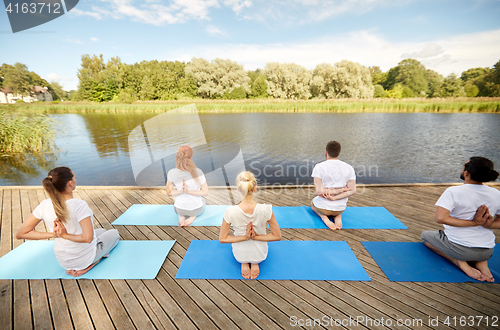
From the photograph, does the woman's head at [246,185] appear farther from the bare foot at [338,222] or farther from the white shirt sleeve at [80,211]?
the bare foot at [338,222]

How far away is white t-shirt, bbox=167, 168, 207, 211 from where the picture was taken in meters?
3.01

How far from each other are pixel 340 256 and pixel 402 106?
2451 cm

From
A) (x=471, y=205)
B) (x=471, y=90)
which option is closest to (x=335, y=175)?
(x=471, y=205)

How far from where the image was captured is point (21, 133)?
8.22m

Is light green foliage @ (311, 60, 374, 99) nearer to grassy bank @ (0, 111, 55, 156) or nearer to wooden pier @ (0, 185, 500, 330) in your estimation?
grassy bank @ (0, 111, 55, 156)

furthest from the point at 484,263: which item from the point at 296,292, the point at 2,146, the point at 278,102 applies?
the point at 278,102

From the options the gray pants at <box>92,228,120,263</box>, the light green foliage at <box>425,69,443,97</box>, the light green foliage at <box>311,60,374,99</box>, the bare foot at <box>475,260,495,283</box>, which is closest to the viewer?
the bare foot at <box>475,260,495,283</box>

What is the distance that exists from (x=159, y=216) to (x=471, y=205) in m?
3.65

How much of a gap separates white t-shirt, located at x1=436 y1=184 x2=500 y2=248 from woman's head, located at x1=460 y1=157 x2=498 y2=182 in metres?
0.08

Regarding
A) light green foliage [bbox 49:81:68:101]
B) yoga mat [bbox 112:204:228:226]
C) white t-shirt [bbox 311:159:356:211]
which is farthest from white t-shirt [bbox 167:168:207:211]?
light green foliage [bbox 49:81:68:101]

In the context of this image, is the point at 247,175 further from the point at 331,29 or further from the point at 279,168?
the point at 331,29

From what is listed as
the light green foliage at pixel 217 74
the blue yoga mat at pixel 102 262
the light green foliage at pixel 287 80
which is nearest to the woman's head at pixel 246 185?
the blue yoga mat at pixel 102 262

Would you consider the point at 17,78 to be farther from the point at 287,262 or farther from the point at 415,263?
the point at 415,263

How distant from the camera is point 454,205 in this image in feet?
6.49
